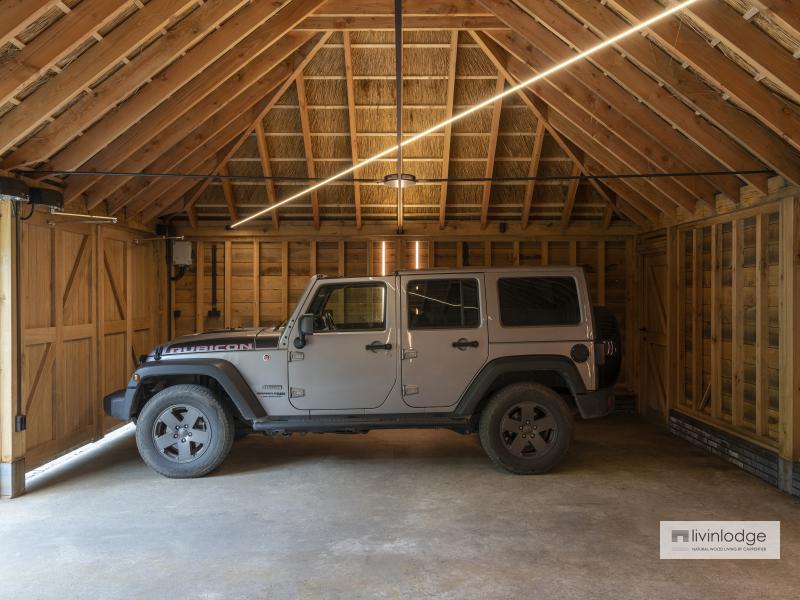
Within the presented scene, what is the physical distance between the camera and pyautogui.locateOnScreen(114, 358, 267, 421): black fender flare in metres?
5.85

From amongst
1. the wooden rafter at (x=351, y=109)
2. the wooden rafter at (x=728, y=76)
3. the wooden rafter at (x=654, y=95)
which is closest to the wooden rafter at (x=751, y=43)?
the wooden rafter at (x=728, y=76)

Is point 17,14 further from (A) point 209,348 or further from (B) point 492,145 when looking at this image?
(B) point 492,145

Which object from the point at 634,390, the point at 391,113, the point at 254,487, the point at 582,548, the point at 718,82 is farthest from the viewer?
the point at 634,390

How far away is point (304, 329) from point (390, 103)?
13.3ft

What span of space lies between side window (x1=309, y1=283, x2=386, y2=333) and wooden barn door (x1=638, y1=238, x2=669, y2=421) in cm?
452

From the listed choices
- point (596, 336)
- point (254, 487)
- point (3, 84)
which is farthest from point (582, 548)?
point (3, 84)

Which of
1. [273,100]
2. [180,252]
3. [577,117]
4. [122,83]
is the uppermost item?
[273,100]

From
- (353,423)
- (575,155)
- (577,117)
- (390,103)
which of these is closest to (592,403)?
(353,423)

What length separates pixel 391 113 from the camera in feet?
27.5

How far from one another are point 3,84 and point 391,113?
16.5 ft

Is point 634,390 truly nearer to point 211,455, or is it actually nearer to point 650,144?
point 650,144

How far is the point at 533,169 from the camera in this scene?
8953 millimetres

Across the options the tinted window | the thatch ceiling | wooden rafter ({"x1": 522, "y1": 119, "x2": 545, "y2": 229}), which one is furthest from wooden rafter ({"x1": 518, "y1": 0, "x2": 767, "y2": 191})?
wooden rafter ({"x1": 522, "y1": 119, "x2": 545, "y2": 229})

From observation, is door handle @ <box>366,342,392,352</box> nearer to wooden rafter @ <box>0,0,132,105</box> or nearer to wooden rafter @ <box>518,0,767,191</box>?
wooden rafter @ <box>518,0,767,191</box>
